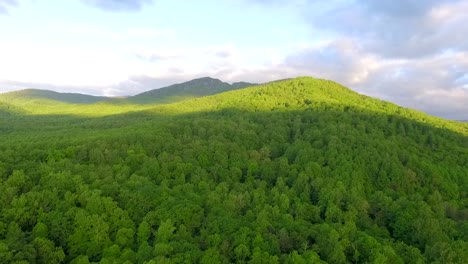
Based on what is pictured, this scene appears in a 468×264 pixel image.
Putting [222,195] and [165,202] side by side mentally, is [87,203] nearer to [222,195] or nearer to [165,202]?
[165,202]

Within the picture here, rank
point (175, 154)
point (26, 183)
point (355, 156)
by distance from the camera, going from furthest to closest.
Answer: point (355, 156)
point (175, 154)
point (26, 183)

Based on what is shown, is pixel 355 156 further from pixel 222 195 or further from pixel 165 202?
pixel 165 202

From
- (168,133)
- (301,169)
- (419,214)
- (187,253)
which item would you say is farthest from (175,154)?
(419,214)

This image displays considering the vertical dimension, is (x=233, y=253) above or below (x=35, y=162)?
below

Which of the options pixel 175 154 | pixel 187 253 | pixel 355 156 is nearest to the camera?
pixel 187 253

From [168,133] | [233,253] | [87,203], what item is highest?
[168,133]

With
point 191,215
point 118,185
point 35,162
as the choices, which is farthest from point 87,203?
point 35,162

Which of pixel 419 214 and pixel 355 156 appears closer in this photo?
pixel 419 214
